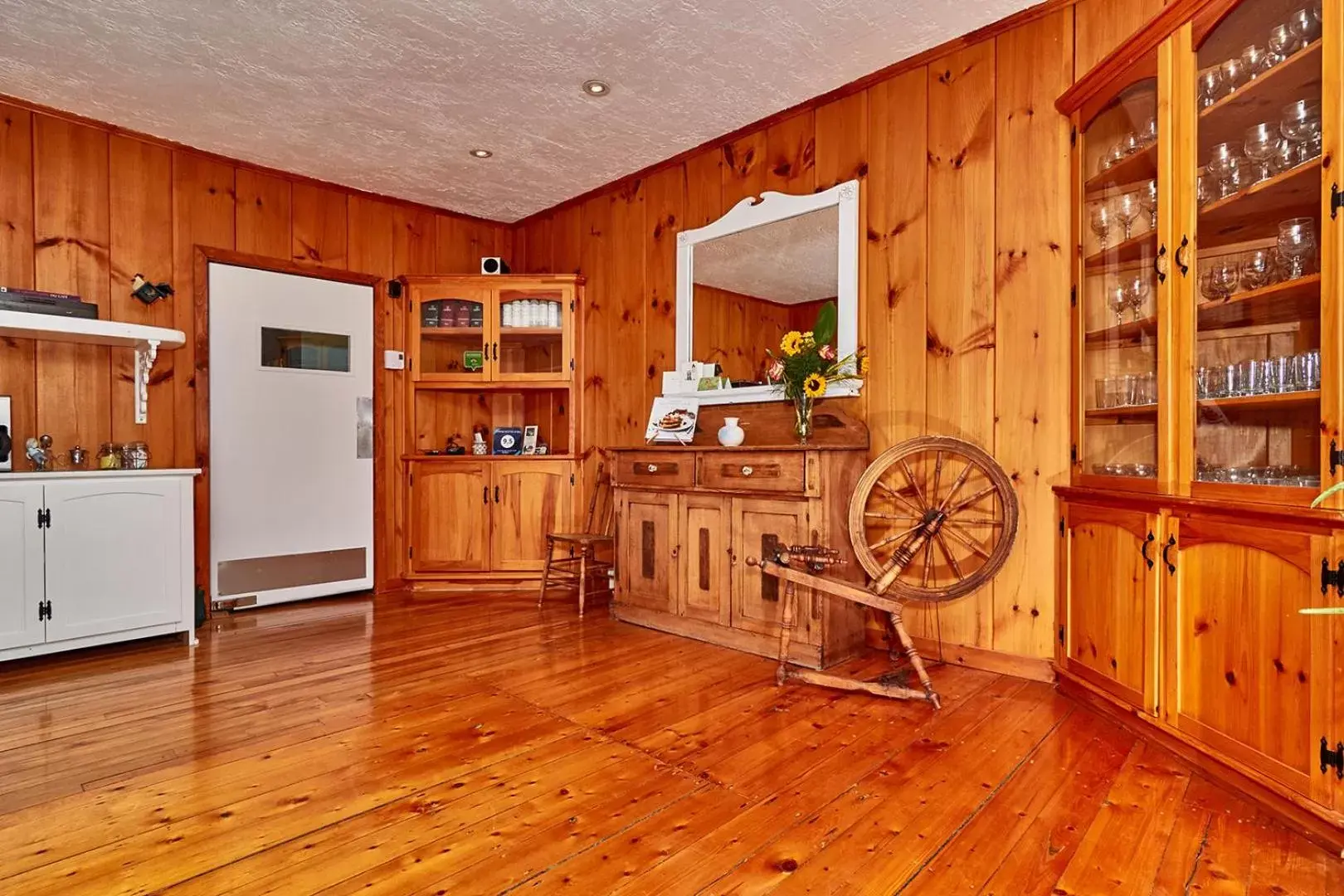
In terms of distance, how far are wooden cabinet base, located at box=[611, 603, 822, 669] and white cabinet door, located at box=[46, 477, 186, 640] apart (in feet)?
7.18

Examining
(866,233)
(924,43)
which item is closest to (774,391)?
(866,233)

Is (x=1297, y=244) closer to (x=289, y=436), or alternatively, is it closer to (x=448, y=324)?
(x=448, y=324)

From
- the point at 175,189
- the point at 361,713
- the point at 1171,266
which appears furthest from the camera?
the point at 175,189

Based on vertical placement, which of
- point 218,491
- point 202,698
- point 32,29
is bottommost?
point 202,698

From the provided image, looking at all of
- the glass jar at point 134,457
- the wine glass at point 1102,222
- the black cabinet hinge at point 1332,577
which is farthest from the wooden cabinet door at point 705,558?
the glass jar at point 134,457

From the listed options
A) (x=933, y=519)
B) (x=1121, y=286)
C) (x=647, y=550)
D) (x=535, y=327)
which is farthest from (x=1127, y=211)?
(x=535, y=327)

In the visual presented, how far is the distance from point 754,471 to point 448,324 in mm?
2701

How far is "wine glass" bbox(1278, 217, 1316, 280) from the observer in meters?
1.78

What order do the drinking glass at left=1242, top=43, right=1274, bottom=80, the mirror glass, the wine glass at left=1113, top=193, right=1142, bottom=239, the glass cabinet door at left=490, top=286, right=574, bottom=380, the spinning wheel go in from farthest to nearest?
1. the glass cabinet door at left=490, top=286, right=574, bottom=380
2. the mirror glass
3. the spinning wheel
4. the wine glass at left=1113, top=193, right=1142, bottom=239
5. the drinking glass at left=1242, top=43, right=1274, bottom=80

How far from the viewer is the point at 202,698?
2596 millimetres

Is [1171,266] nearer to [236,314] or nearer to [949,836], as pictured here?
[949,836]

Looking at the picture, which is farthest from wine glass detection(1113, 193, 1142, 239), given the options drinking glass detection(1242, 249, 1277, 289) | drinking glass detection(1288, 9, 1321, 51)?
drinking glass detection(1288, 9, 1321, 51)

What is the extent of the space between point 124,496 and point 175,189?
6.01ft

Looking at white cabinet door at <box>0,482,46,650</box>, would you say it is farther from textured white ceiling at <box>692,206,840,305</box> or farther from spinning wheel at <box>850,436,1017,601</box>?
spinning wheel at <box>850,436,1017,601</box>
